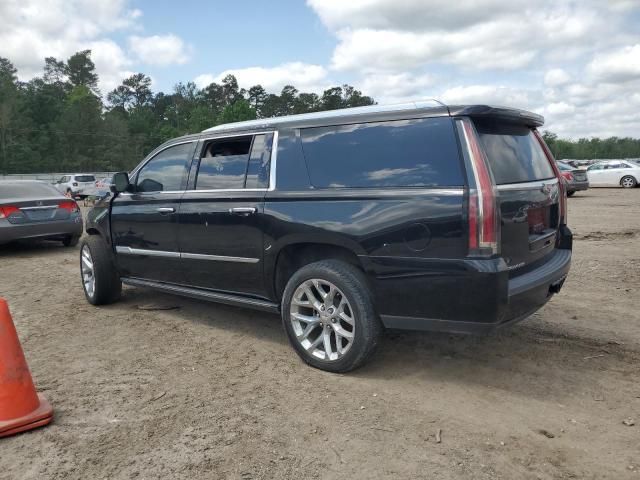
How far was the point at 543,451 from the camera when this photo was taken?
9.44 ft

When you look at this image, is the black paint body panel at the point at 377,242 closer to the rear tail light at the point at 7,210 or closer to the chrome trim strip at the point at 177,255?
the chrome trim strip at the point at 177,255

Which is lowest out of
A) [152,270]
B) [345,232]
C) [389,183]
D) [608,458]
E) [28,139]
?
[608,458]

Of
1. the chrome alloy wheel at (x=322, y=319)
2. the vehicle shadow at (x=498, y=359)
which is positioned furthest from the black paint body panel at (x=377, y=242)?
the vehicle shadow at (x=498, y=359)

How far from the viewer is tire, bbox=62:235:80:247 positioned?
35.5 ft

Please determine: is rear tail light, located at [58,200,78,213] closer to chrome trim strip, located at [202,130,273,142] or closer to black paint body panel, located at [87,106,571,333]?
black paint body panel, located at [87,106,571,333]

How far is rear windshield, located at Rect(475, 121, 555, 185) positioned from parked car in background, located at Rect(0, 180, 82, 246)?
344 inches

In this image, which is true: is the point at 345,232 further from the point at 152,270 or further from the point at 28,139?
the point at 28,139

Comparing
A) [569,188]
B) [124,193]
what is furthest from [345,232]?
[569,188]

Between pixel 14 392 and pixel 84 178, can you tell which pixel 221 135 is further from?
pixel 84 178

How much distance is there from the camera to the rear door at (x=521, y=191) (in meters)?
3.43

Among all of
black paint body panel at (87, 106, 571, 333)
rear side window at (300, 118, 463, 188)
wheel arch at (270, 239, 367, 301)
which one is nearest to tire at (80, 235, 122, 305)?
black paint body panel at (87, 106, 571, 333)

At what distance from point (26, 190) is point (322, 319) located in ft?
27.8

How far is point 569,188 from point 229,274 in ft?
65.5

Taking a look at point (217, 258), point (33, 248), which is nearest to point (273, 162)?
point (217, 258)
